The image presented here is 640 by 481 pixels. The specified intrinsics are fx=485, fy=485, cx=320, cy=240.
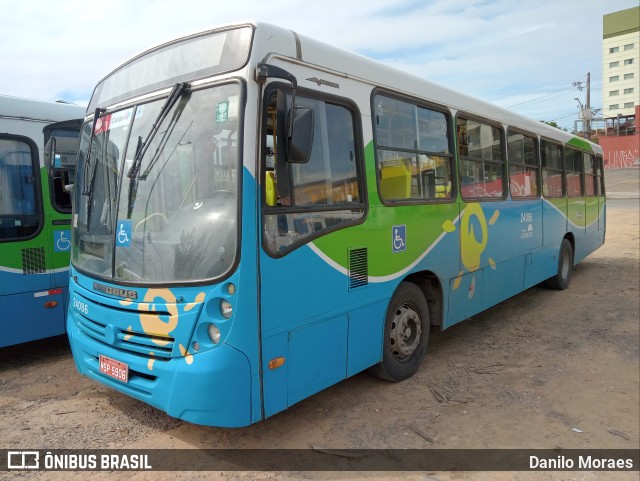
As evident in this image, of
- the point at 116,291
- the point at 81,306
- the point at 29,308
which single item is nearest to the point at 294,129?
the point at 116,291

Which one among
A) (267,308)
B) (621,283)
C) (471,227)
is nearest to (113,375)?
(267,308)

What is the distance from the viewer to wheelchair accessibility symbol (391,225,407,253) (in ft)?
14.3

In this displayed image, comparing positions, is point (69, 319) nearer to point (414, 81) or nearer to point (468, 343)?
point (414, 81)

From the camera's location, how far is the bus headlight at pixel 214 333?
9.88ft

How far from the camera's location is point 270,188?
3182 millimetres

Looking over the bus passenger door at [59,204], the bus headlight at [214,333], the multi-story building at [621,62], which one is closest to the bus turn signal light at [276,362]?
the bus headlight at [214,333]

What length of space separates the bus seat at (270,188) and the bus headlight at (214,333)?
86 cm

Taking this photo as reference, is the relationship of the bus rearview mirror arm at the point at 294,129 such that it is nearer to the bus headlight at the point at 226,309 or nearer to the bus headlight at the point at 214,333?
the bus headlight at the point at 226,309

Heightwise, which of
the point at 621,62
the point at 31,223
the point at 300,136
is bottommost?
the point at 31,223

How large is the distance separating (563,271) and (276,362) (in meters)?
7.58

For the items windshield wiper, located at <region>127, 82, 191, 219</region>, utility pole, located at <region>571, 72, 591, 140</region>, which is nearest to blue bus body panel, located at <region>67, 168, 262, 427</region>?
windshield wiper, located at <region>127, 82, 191, 219</region>

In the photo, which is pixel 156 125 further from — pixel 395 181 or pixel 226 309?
pixel 395 181

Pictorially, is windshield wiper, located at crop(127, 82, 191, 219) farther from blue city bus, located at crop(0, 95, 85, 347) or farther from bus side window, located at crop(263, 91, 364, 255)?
blue city bus, located at crop(0, 95, 85, 347)

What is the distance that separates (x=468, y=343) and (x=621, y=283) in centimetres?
501
